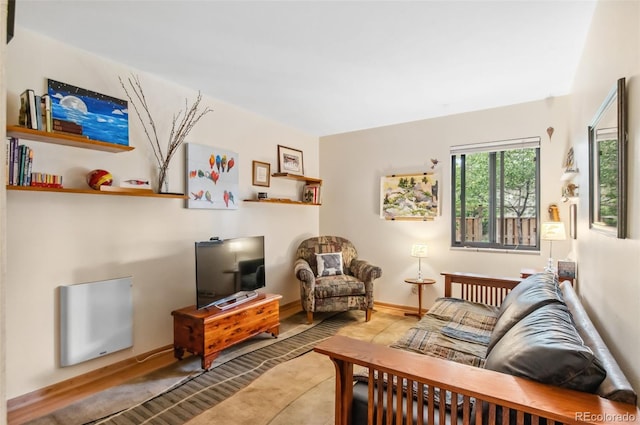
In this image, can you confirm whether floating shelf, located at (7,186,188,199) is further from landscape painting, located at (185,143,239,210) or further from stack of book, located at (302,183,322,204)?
stack of book, located at (302,183,322,204)

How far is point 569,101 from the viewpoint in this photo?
323 centimetres

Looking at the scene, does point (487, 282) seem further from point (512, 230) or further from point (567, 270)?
point (512, 230)

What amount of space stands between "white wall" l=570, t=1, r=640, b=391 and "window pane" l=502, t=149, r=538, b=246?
1.60 meters

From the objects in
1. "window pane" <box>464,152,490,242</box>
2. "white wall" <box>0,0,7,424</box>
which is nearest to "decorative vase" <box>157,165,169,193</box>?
"white wall" <box>0,0,7,424</box>

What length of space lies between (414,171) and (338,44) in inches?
92.3

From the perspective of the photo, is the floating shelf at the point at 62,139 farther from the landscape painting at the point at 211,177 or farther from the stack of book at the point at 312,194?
the stack of book at the point at 312,194

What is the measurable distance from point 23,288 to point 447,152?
14.0ft

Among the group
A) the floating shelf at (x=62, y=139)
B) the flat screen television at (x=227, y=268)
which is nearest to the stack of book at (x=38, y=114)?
the floating shelf at (x=62, y=139)

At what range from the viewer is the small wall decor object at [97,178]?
7.82 ft

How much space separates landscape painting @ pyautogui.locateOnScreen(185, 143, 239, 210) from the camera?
10.3 ft

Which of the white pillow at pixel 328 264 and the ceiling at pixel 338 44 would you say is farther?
the white pillow at pixel 328 264

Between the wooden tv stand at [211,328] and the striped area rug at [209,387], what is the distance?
0.17 meters

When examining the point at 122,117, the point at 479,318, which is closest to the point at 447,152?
the point at 479,318

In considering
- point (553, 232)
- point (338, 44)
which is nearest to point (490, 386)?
point (338, 44)
